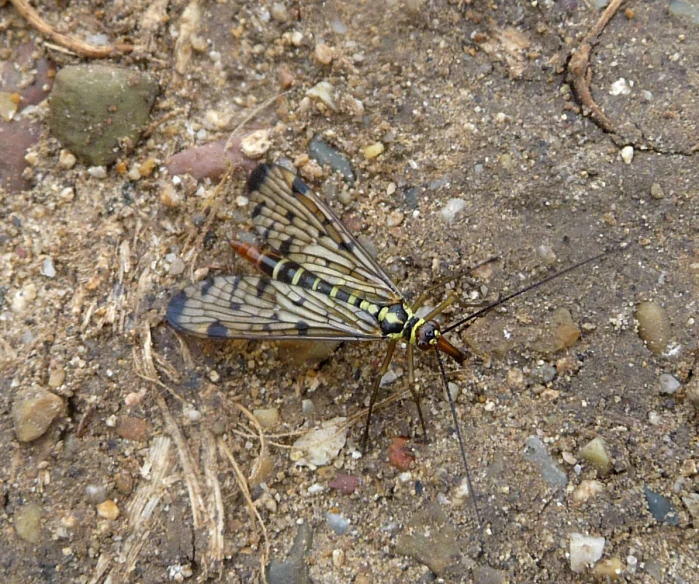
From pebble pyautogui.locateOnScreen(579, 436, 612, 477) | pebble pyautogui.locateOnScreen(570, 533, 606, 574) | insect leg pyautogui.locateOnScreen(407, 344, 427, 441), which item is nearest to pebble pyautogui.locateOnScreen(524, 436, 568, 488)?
pebble pyautogui.locateOnScreen(579, 436, 612, 477)

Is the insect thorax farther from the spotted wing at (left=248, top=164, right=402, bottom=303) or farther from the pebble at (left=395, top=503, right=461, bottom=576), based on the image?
the pebble at (left=395, top=503, right=461, bottom=576)

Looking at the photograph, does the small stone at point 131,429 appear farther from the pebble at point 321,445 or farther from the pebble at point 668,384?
the pebble at point 668,384

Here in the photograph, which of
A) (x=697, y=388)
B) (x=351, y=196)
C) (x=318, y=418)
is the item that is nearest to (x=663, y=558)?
(x=697, y=388)

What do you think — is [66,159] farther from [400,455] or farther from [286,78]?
[400,455]

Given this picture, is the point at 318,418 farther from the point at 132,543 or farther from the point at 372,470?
the point at 132,543

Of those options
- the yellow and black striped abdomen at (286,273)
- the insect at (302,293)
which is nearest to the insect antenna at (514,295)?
the insect at (302,293)

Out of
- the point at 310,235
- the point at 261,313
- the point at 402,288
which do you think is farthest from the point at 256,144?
the point at 402,288
